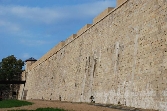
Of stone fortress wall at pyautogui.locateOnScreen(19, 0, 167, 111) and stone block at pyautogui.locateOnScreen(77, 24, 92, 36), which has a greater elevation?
stone block at pyautogui.locateOnScreen(77, 24, 92, 36)

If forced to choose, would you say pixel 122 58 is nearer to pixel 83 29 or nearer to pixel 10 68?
pixel 83 29

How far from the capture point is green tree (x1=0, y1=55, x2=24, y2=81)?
194 feet

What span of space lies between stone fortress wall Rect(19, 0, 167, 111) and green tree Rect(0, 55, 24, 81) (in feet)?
117

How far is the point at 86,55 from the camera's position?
2058cm

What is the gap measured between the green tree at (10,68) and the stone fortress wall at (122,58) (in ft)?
117

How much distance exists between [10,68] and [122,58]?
159 ft

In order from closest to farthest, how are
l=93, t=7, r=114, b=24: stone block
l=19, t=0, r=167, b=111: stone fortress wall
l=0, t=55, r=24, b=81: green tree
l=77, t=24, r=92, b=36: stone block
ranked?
l=19, t=0, r=167, b=111: stone fortress wall
l=93, t=7, r=114, b=24: stone block
l=77, t=24, r=92, b=36: stone block
l=0, t=55, r=24, b=81: green tree

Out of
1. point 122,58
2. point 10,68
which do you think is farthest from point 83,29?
point 10,68

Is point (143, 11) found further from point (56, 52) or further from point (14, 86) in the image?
point (14, 86)

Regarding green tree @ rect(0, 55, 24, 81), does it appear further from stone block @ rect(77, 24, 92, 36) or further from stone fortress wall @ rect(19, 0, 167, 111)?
stone block @ rect(77, 24, 92, 36)

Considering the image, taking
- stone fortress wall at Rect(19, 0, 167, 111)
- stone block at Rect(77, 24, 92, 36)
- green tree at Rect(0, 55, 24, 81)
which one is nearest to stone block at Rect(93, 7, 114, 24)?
stone fortress wall at Rect(19, 0, 167, 111)

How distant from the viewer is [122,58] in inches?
571

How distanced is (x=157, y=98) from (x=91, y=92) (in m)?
7.65

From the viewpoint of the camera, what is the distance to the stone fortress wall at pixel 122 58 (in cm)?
1130
